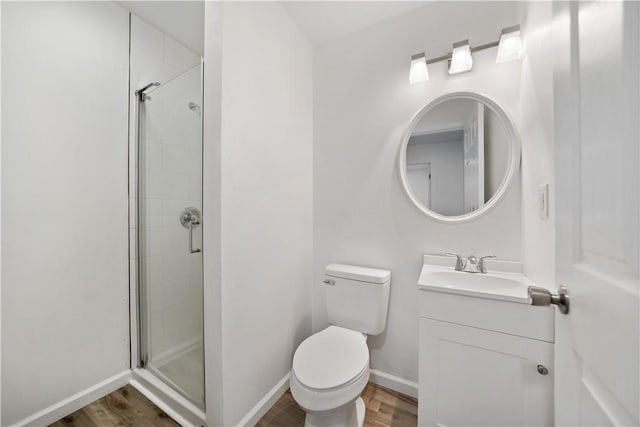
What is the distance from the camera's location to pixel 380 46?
1.62 meters

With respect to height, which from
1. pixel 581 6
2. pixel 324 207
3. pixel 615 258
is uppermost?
pixel 581 6

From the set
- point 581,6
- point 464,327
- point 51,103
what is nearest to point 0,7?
point 51,103

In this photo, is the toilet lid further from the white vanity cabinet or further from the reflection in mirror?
the reflection in mirror

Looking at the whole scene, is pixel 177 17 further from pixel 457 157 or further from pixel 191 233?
pixel 457 157

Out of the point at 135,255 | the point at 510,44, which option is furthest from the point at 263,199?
the point at 510,44

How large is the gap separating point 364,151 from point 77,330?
6.61ft

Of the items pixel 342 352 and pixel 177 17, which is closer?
pixel 342 352

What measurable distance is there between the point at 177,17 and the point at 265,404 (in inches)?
96.2

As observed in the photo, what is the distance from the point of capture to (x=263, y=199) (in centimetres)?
139

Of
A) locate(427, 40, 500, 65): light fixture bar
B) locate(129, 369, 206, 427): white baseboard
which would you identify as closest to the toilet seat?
locate(129, 369, 206, 427): white baseboard

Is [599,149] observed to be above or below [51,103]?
below

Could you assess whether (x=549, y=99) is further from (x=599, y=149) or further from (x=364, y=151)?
(x=364, y=151)

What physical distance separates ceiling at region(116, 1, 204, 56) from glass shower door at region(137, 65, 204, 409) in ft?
1.38

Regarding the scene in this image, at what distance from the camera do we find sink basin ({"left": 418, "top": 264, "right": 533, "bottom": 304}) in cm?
98
